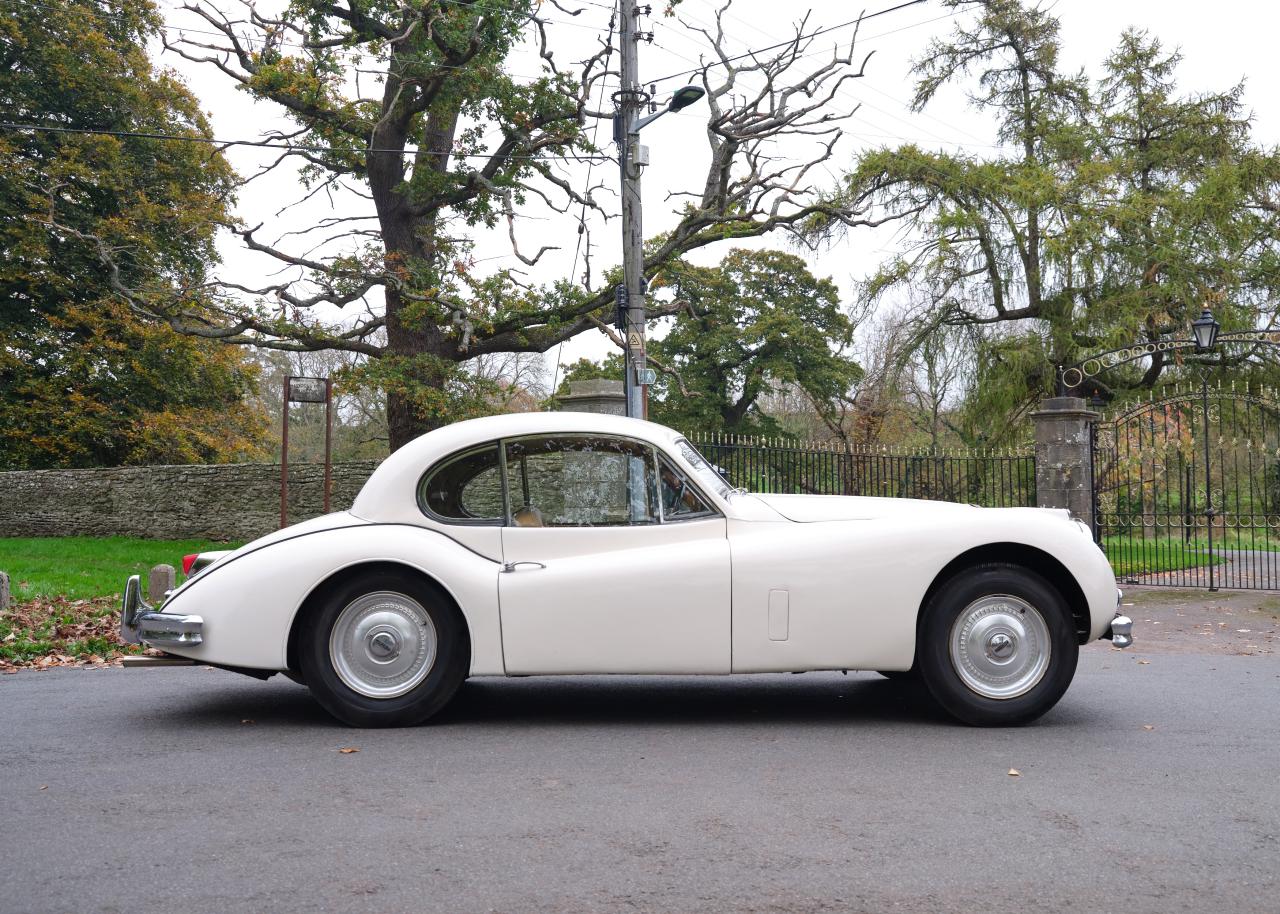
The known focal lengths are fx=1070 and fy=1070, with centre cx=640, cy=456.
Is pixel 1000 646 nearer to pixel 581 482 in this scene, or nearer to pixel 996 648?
pixel 996 648

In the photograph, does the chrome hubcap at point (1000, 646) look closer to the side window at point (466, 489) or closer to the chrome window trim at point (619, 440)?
the chrome window trim at point (619, 440)

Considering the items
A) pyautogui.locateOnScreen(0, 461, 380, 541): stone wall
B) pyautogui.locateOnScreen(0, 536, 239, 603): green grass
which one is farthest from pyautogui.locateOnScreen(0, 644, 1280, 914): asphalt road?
pyautogui.locateOnScreen(0, 461, 380, 541): stone wall

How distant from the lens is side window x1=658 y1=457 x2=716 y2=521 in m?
5.48

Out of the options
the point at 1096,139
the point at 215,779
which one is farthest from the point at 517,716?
the point at 1096,139

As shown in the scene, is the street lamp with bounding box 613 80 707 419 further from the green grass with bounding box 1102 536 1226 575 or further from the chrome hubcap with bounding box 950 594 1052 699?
the chrome hubcap with bounding box 950 594 1052 699

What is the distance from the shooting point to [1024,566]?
5.44 m

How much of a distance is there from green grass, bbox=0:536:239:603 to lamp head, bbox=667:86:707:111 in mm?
9092

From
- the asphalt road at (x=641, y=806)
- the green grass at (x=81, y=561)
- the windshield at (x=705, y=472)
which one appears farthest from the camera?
the green grass at (x=81, y=561)

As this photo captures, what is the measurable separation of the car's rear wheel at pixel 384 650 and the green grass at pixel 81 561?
714 cm

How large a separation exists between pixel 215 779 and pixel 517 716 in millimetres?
1690

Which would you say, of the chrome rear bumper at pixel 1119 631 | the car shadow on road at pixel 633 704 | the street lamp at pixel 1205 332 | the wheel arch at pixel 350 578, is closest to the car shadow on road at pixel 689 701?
the car shadow on road at pixel 633 704

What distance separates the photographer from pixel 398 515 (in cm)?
550

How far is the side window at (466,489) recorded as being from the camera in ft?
18.2

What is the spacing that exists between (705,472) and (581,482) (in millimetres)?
659
